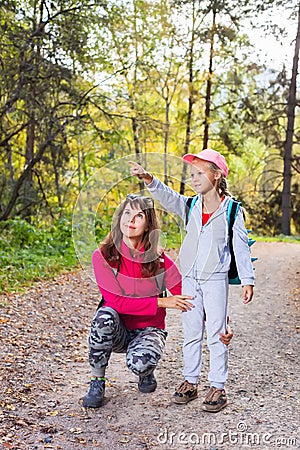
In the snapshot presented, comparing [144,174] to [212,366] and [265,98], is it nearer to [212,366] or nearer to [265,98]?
[212,366]

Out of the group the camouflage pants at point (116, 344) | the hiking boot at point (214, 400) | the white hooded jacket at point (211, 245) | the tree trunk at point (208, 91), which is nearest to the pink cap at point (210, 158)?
the white hooded jacket at point (211, 245)

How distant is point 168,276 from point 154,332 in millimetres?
400

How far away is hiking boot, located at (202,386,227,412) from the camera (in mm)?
3852

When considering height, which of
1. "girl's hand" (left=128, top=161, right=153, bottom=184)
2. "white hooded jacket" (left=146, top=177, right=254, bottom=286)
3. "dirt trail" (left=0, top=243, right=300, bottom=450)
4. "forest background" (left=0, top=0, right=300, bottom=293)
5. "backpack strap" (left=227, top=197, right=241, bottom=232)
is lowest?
"dirt trail" (left=0, top=243, right=300, bottom=450)

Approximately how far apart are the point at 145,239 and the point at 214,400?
116 centimetres

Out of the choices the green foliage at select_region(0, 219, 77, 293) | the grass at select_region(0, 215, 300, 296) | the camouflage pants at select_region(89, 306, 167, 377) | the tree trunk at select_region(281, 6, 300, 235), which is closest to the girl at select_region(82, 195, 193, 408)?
the camouflage pants at select_region(89, 306, 167, 377)

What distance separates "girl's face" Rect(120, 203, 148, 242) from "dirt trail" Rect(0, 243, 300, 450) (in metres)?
1.18

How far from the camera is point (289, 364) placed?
518 cm

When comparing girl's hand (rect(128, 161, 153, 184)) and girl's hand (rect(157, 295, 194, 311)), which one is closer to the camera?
girl's hand (rect(128, 161, 153, 184))

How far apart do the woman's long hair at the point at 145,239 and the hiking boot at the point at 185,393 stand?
83 centimetres

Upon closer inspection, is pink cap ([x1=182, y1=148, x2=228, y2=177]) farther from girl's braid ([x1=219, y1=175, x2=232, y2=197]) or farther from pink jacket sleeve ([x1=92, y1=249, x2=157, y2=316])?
pink jacket sleeve ([x1=92, y1=249, x2=157, y2=316])

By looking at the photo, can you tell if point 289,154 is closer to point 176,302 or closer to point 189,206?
point 189,206

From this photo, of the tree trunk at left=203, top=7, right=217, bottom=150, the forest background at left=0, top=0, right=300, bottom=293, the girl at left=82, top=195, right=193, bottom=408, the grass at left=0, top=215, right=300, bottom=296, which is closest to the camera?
the girl at left=82, top=195, right=193, bottom=408

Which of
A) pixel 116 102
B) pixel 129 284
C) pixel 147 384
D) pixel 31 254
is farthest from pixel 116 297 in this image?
pixel 116 102
